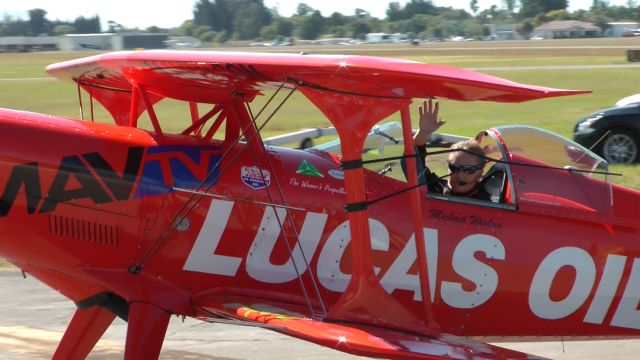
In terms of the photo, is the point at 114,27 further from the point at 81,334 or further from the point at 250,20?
the point at 81,334

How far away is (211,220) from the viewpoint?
18.5ft

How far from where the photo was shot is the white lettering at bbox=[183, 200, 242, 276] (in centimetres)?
562

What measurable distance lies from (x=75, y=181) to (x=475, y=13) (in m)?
170

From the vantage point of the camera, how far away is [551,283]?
581 cm

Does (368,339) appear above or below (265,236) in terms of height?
below

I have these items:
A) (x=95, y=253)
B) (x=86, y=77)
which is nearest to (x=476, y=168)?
(x=95, y=253)

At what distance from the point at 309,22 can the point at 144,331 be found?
11051 cm

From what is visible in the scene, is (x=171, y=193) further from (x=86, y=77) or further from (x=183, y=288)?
(x=86, y=77)

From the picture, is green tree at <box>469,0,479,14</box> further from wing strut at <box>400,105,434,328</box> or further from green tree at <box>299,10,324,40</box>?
wing strut at <box>400,105,434,328</box>

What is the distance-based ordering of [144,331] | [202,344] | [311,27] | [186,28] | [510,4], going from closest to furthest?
[144,331] < [202,344] < [186,28] < [311,27] < [510,4]

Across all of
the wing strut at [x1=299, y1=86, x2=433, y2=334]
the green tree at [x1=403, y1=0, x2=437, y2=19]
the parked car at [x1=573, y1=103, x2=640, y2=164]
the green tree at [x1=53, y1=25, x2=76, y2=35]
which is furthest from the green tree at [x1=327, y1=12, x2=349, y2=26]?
the wing strut at [x1=299, y1=86, x2=433, y2=334]

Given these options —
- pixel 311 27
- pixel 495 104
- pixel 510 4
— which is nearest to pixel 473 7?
pixel 510 4

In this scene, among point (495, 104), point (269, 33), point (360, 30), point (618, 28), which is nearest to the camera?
point (495, 104)

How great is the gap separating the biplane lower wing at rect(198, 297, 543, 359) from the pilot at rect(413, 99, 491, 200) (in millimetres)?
1018
